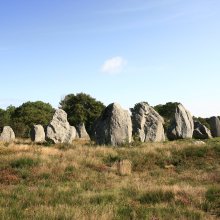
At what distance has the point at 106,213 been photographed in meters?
11.1

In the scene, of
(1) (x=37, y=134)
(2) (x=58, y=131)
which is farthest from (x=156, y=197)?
(1) (x=37, y=134)

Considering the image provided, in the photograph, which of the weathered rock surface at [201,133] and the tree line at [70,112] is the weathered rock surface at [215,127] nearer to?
the weathered rock surface at [201,133]

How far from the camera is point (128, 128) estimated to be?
3556cm

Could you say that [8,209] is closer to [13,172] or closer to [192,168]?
[13,172]

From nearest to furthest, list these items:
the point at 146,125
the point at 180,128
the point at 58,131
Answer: the point at 58,131 < the point at 146,125 < the point at 180,128

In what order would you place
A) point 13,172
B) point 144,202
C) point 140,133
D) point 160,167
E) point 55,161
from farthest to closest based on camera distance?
point 140,133 < point 160,167 < point 55,161 < point 13,172 < point 144,202

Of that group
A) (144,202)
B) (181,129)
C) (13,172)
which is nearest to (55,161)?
(13,172)

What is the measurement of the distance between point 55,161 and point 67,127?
18339mm

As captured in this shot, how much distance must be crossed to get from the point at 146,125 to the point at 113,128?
7.45m

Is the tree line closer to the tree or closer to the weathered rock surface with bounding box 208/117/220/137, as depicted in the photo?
the tree

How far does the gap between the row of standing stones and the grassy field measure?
6.63m

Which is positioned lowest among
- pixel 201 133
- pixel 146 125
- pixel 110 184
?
pixel 110 184

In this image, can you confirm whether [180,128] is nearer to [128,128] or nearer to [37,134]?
[128,128]

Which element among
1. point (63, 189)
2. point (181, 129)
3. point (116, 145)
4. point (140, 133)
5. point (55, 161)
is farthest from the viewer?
point (181, 129)
